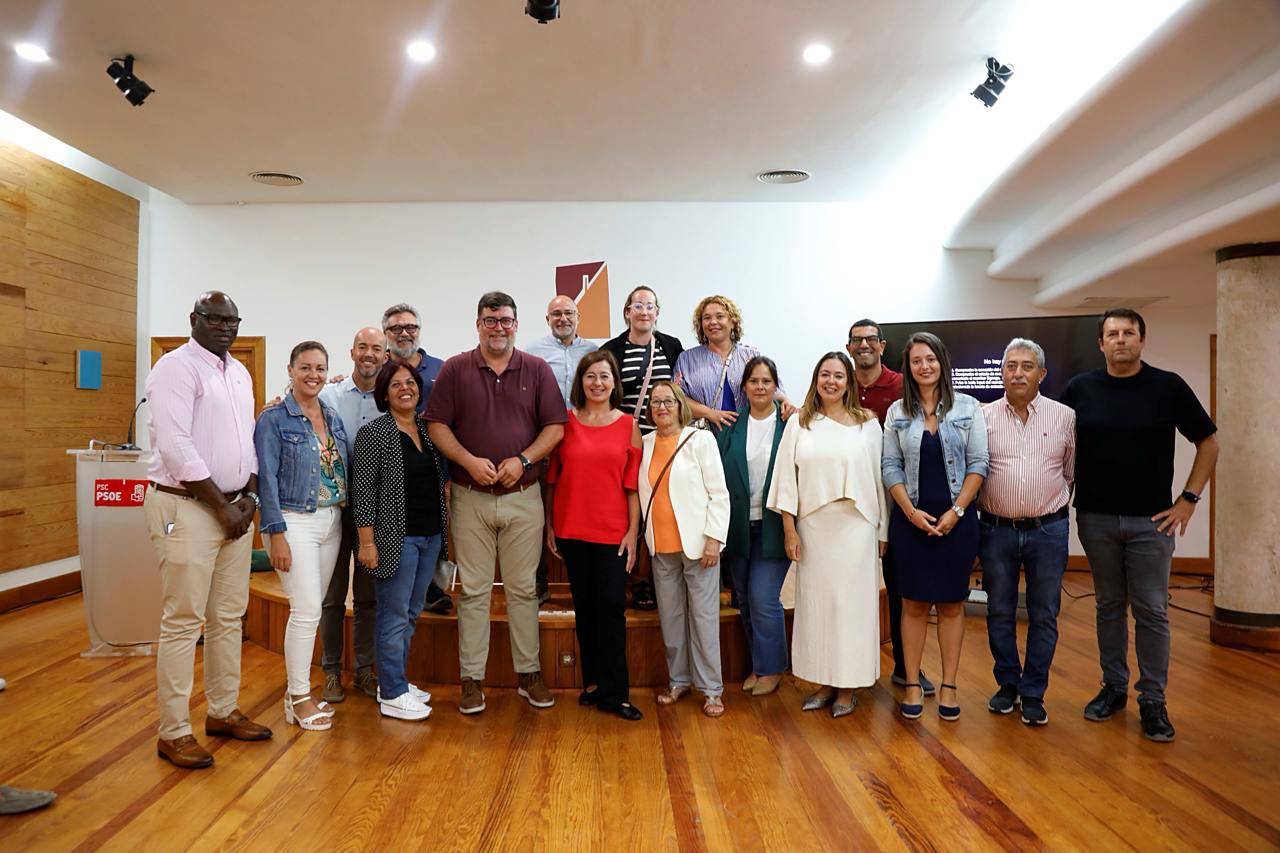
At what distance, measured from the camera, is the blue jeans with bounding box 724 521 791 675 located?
3729 mm

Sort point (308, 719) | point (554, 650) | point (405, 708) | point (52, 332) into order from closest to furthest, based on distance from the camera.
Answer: point (308, 719) < point (405, 708) < point (554, 650) < point (52, 332)

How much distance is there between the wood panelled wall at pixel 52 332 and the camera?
18.2 feet

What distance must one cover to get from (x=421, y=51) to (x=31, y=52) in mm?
1970

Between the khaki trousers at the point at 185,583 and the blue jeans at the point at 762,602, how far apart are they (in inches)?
83.4

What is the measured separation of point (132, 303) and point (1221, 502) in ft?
26.5

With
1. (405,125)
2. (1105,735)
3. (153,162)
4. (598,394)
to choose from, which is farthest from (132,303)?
(1105,735)

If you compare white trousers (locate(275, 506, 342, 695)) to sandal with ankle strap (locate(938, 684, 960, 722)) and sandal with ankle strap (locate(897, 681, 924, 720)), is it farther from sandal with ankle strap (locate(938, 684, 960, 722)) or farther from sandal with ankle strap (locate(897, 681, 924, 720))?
sandal with ankle strap (locate(938, 684, 960, 722))

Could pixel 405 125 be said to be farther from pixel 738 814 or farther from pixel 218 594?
pixel 738 814

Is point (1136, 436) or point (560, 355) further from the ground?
point (560, 355)

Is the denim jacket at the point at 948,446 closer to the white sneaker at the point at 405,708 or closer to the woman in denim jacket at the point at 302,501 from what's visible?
the white sneaker at the point at 405,708

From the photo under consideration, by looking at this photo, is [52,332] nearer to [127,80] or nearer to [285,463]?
[127,80]

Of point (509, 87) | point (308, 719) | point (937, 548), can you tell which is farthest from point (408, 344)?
point (937, 548)

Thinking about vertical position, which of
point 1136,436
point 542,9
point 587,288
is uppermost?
point 542,9

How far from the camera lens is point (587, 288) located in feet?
22.0
